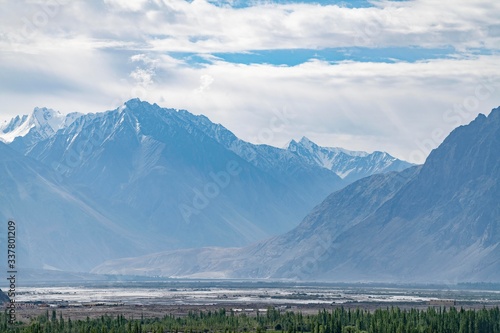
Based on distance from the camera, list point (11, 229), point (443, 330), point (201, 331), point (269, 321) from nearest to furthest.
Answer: point (11, 229) < point (443, 330) < point (201, 331) < point (269, 321)

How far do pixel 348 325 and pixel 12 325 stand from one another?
57.6m

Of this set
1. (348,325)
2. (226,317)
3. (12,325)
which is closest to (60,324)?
(12,325)

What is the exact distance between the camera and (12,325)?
17838 centimetres

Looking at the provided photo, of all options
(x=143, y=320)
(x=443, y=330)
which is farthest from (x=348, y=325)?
(x=143, y=320)

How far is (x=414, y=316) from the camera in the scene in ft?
603

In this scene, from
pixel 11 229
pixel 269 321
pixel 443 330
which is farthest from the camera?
pixel 269 321

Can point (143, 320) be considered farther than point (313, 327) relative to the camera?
Yes

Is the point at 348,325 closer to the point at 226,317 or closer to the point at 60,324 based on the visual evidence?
the point at 226,317

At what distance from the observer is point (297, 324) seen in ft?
603

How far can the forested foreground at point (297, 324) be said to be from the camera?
164 metres

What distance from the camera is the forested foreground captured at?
16375 centimetres

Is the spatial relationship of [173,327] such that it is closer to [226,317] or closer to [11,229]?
[226,317]

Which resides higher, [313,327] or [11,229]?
[11,229]

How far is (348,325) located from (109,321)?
41.4 metres
